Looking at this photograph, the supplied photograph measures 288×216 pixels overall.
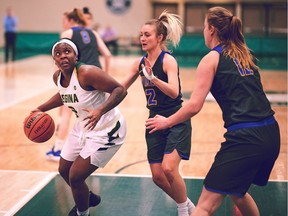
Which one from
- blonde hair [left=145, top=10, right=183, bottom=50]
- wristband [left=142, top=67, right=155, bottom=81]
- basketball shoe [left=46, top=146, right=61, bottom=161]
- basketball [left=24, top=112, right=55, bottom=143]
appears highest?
blonde hair [left=145, top=10, right=183, bottom=50]

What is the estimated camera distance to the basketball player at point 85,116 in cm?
459

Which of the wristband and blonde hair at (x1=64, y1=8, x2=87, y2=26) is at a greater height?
blonde hair at (x1=64, y1=8, x2=87, y2=26)

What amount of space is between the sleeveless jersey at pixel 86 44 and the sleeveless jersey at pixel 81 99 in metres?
2.55

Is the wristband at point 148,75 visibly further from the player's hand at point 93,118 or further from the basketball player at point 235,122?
the basketball player at point 235,122

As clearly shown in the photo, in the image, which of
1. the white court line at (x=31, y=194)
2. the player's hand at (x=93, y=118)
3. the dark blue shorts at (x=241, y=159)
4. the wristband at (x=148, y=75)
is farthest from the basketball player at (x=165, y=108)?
the white court line at (x=31, y=194)

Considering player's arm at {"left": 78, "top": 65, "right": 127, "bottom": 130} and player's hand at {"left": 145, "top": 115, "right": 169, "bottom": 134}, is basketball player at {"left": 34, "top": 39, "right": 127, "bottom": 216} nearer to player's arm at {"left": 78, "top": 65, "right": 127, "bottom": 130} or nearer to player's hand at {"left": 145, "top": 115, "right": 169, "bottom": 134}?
player's arm at {"left": 78, "top": 65, "right": 127, "bottom": 130}

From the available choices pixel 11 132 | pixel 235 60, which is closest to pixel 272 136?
pixel 235 60

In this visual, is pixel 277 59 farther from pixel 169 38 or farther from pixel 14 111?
pixel 169 38

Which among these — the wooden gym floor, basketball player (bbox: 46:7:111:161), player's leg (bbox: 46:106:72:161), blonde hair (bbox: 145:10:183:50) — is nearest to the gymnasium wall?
the wooden gym floor

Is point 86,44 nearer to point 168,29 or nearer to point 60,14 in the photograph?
point 168,29

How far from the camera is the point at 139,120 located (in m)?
10.3

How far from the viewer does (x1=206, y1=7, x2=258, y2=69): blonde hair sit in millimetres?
3773

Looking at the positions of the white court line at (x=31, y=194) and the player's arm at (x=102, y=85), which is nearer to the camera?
the player's arm at (x=102, y=85)

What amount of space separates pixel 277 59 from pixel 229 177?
70.0 ft
